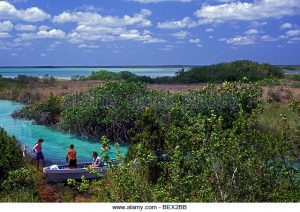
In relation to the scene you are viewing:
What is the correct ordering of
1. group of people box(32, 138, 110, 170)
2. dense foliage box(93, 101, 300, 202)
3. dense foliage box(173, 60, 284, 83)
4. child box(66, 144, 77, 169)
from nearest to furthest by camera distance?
dense foliage box(93, 101, 300, 202) < dense foliage box(173, 60, 284, 83) < group of people box(32, 138, 110, 170) < child box(66, 144, 77, 169)

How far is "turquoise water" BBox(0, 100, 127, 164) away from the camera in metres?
5.10

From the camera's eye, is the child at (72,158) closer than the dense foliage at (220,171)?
No

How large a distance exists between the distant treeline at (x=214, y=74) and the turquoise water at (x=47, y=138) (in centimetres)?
105

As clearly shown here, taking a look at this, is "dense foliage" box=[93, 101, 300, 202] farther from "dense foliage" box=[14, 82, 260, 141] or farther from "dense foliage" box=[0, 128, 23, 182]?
"dense foliage" box=[0, 128, 23, 182]

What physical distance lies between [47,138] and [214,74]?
2.51 metres

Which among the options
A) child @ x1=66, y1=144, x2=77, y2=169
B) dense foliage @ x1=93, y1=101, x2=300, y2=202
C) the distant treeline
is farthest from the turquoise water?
dense foliage @ x1=93, y1=101, x2=300, y2=202

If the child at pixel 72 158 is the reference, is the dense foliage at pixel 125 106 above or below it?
above

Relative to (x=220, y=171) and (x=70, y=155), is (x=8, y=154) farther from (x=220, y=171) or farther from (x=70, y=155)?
(x=220, y=171)

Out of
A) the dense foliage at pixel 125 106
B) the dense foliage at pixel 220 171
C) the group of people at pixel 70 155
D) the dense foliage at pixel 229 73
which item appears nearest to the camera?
the dense foliage at pixel 220 171

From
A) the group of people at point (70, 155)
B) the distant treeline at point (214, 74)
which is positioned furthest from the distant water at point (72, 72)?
the group of people at point (70, 155)

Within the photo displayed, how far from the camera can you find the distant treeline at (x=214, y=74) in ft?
13.0

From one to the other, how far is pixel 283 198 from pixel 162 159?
1.52m

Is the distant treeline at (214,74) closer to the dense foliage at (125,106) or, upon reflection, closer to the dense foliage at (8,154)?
the dense foliage at (125,106)

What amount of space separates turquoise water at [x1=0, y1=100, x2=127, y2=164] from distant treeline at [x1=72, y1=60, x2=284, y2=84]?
3.43 ft
